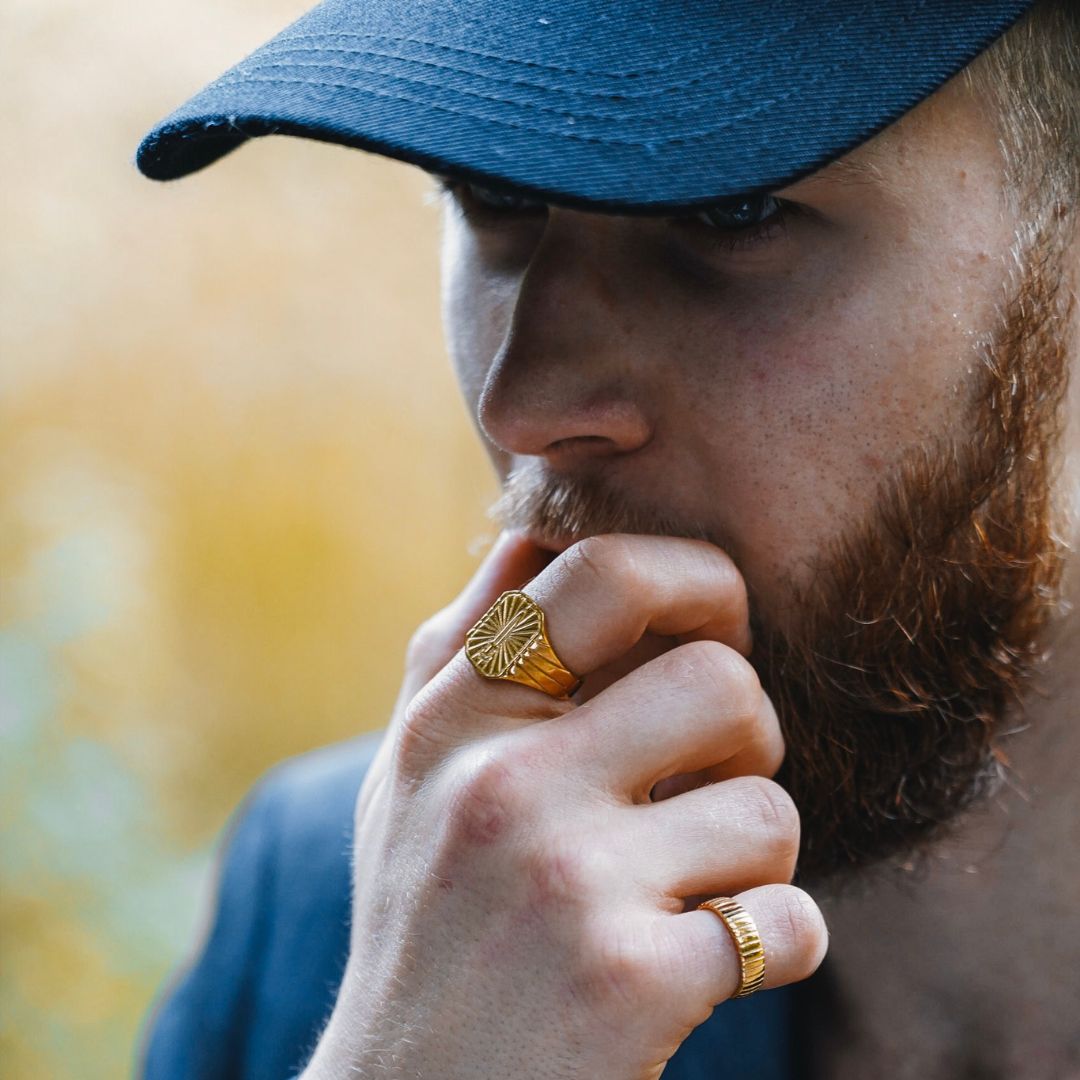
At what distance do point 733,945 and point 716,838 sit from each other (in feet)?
0.25

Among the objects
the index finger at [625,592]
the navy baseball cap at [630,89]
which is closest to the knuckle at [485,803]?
the index finger at [625,592]

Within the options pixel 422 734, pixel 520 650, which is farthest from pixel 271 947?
pixel 520 650

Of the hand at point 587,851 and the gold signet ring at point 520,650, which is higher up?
the gold signet ring at point 520,650

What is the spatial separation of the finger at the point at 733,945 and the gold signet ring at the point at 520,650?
20 cm

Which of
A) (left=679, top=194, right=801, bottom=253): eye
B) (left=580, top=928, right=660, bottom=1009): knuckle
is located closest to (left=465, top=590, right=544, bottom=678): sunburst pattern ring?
(left=580, top=928, right=660, bottom=1009): knuckle

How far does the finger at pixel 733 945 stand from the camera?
86 centimetres

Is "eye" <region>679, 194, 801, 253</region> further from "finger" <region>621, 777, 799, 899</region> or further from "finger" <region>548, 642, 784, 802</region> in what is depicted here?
"finger" <region>621, 777, 799, 899</region>

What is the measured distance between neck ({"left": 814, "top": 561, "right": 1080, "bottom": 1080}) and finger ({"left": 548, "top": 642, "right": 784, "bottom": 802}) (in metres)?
0.42

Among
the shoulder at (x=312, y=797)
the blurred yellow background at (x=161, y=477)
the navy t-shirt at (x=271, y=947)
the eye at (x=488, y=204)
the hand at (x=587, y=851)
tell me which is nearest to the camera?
the hand at (x=587, y=851)

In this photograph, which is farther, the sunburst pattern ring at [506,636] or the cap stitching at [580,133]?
the sunburst pattern ring at [506,636]

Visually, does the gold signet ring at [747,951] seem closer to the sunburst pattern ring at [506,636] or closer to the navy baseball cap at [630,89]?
the sunburst pattern ring at [506,636]

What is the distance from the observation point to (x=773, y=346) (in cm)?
95

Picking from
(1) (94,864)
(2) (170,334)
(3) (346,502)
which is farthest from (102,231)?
(1) (94,864)

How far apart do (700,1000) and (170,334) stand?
1.97 m
